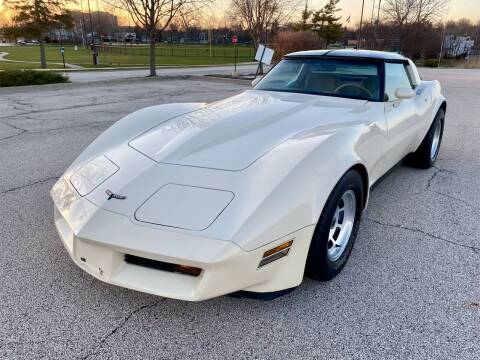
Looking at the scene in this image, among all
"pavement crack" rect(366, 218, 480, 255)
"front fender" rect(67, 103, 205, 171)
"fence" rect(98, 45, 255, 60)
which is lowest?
"pavement crack" rect(366, 218, 480, 255)

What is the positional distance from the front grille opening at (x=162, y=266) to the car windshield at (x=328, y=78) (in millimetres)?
2382

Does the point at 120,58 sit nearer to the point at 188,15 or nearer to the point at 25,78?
the point at 188,15

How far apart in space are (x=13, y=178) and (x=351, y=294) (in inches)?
152

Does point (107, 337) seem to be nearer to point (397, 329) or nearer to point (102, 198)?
point (102, 198)

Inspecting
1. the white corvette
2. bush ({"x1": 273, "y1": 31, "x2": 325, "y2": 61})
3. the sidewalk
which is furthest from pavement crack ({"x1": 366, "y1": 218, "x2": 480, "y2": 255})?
bush ({"x1": 273, "y1": 31, "x2": 325, "y2": 61})

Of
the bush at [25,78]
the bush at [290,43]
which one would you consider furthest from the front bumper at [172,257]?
the bush at [290,43]

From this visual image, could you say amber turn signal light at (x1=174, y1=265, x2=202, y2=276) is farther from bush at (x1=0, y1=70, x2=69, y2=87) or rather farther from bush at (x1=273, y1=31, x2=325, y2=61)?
bush at (x1=273, y1=31, x2=325, y2=61)

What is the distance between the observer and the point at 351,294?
7.80ft

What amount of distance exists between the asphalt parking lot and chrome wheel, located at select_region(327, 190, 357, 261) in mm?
192

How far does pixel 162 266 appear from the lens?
194 centimetres

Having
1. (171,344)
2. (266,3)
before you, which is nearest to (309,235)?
(171,344)

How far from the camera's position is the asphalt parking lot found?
1.95 metres

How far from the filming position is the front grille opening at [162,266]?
1.89 m

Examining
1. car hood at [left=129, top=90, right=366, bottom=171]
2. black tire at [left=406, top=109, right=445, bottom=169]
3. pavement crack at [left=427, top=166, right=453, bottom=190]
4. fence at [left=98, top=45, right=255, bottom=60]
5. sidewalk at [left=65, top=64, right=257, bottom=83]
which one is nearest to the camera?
car hood at [left=129, top=90, right=366, bottom=171]
